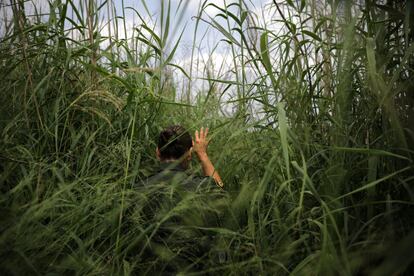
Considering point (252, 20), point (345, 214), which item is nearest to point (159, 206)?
point (345, 214)

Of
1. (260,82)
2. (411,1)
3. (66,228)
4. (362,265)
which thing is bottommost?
(362,265)

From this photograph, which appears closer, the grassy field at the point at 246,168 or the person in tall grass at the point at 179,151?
the grassy field at the point at 246,168

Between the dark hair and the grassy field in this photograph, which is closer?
the grassy field

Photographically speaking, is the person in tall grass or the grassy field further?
the person in tall grass

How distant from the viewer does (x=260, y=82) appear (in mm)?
1782

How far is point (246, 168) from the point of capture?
1.66m

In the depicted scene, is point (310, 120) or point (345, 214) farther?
point (310, 120)

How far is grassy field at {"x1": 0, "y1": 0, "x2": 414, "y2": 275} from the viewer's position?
118 centimetres

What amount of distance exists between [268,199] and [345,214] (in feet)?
1.14

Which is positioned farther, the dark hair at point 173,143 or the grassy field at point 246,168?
the dark hair at point 173,143

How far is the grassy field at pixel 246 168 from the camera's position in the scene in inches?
46.3

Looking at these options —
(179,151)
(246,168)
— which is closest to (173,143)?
(179,151)

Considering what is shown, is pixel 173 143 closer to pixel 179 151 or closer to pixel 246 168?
pixel 179 151

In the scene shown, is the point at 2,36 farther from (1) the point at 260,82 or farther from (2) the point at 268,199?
(2) the point at 268,199
